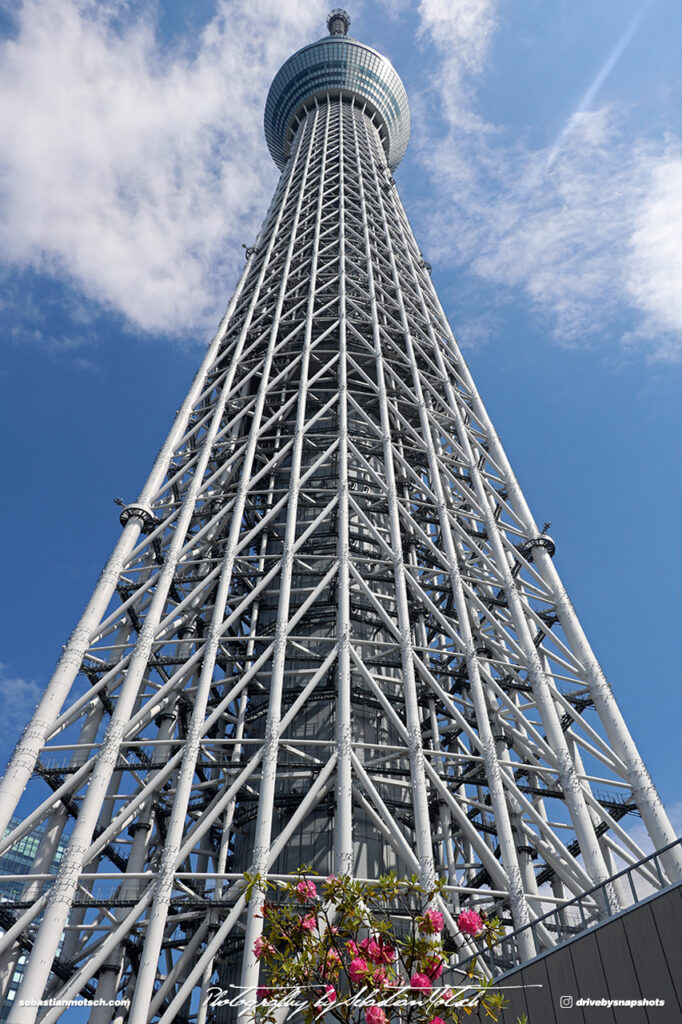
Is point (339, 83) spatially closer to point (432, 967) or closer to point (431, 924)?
point (431, 924)

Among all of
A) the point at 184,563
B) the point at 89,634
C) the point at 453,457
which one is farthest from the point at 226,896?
the point at 453,457

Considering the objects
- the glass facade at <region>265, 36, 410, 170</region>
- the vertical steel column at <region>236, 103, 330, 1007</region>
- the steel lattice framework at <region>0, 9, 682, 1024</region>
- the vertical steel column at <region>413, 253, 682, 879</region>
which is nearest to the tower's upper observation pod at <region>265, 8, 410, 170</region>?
the glass facade at <region>265, 36, 410, 170</region>

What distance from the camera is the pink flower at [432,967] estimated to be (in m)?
9.69

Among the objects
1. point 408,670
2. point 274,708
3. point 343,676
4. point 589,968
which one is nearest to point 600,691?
point 408,670

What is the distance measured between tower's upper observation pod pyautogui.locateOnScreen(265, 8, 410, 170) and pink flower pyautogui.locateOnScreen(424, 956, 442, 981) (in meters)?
83.1

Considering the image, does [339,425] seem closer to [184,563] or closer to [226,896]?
[184,563]

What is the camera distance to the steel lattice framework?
20.8 metres

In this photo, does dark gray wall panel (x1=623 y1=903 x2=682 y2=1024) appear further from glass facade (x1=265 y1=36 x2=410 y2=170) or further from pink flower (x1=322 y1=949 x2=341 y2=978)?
glass facade (x1=265 y1=36 x2=410 y2=170)

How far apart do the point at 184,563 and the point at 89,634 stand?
16.3 feet

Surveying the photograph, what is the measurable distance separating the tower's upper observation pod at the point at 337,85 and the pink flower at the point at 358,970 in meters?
83.3

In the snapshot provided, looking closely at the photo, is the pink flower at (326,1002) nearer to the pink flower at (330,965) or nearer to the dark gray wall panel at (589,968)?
the pink flower at (330,965)

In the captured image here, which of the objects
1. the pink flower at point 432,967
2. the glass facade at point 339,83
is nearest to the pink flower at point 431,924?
the pink flower at point 432,967

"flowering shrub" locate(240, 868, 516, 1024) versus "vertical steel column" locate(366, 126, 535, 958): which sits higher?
"vertical steel column" locate(366, 126, 535, 958)

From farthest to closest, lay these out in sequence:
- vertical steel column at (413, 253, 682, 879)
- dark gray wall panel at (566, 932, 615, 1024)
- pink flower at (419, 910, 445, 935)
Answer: vertical steel column at (413, 253, 682, 879), dark gray wall panel at (566, 932, 615, 1024), pink flower at (419, 910, 445, 935)
